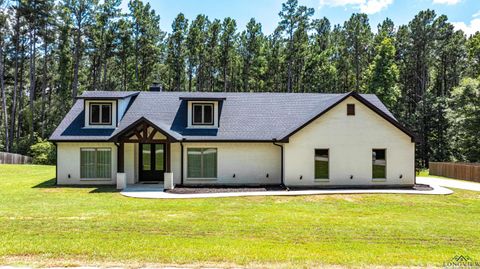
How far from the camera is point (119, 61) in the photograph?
45.6 metres

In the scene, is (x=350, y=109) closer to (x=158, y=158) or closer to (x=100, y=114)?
(x=158, y=158)

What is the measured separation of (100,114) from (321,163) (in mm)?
12477

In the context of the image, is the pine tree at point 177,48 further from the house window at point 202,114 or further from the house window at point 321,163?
the house window at point 321,163

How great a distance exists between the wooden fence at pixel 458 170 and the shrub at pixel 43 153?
113ft

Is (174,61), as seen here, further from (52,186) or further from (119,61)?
(52,186)

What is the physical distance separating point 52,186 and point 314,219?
44.8 feet

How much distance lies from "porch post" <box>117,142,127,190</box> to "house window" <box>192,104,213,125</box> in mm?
4125

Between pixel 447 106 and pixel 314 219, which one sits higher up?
pixel 447 106

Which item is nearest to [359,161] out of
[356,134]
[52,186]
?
[356,134]

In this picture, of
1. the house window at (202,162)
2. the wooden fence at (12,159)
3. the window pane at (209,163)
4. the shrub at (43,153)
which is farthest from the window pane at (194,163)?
the wooden fence at (12,159)

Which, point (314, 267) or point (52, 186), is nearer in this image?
point (314, 267)

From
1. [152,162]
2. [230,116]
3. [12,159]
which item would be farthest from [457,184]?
[12,159]

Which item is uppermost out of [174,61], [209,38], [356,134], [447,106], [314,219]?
[209,38]

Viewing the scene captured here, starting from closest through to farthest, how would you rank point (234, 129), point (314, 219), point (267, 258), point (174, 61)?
point (267, 258), point (314, 219), point (234, 129), point (174, 61)
